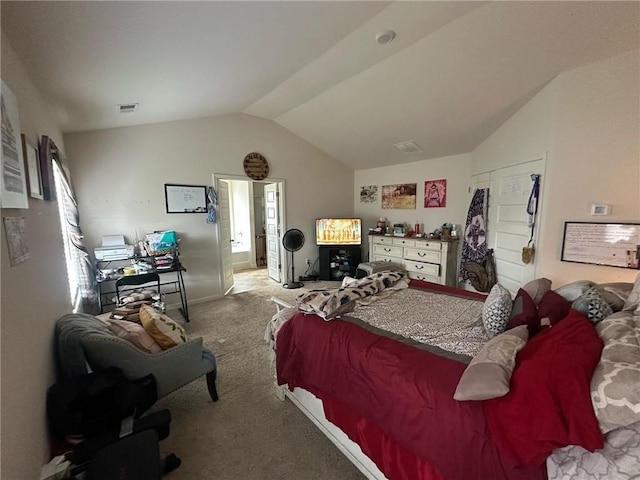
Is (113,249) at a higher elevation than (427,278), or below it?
higher

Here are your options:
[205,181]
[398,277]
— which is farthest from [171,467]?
[205,181]

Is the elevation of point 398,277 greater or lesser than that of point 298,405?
greater

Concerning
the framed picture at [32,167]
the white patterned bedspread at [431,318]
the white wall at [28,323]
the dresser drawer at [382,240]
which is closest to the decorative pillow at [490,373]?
the white patterned bedspread at [431,318]

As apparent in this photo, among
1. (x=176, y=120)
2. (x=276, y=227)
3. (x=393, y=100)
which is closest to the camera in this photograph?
(x=393, y=100)

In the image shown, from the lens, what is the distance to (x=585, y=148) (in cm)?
241

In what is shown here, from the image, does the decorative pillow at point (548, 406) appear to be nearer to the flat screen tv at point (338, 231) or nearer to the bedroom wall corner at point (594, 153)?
the bedroom wall corner at point (594, 153)

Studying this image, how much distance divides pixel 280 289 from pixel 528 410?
13.7ft

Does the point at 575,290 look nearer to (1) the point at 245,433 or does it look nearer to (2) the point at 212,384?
(1) the point at 245,433

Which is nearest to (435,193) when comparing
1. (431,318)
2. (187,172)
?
(431,318)

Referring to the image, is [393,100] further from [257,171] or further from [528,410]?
[528,410]

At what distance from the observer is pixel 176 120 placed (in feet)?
12.3

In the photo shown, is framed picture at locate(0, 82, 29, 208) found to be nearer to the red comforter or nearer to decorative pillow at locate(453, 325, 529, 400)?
the red comforter

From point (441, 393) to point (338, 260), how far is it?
4.21 metres

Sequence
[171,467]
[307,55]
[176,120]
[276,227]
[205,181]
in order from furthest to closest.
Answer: [276,227] → [205,181] → [176,120] → [307,55] → [171,467]
